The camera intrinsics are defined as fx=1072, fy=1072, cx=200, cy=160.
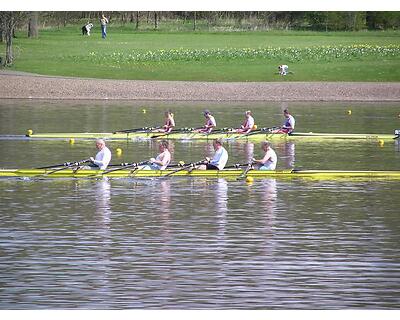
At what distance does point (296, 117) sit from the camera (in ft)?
156

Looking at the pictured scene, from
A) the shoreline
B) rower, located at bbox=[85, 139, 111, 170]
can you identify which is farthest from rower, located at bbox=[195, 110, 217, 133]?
the shoreline

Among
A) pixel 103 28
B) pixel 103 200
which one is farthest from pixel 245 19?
pixel 103 200

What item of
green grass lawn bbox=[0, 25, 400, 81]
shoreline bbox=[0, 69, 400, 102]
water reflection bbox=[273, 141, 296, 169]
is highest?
green grass lawn bbox=[0, 25, 400, 81]

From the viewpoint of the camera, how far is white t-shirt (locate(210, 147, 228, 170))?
28.2 metres

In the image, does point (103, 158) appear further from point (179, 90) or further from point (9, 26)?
point (9, 26)

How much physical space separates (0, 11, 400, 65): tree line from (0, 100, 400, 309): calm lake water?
164 feet

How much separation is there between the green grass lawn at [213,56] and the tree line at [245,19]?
200 inches

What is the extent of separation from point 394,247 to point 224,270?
3.93m

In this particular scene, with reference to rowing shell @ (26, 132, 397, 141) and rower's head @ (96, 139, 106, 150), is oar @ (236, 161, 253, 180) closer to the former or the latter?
rower's head @ (96, 139, 106, 150)

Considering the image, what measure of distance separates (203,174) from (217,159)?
2.12 ft
